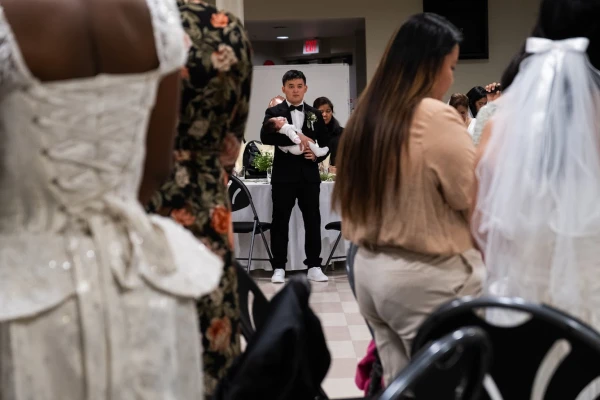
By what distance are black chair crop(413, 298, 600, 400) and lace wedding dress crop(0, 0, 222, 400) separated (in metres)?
0.42

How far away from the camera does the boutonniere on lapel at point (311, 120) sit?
6180 mm

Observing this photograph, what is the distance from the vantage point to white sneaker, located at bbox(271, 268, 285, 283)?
19.8 feet

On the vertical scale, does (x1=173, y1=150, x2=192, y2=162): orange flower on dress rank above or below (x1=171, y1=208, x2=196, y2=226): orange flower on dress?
above

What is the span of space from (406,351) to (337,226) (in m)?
3.67

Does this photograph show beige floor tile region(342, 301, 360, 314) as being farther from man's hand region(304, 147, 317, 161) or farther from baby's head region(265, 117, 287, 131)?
baby's head region(265, 117, 287, 131)

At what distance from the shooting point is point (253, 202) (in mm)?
6246

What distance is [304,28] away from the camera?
43.1ft

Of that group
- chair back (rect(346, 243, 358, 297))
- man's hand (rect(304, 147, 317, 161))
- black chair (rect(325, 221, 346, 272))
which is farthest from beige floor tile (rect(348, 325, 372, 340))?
chair back (rect(346, 243, 358, 297))

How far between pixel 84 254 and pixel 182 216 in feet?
2.69

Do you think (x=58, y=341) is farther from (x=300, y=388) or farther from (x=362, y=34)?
(x=362, y=34)

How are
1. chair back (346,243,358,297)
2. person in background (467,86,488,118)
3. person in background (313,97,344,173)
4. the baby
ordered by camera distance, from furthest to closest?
person in background (313,97,344,173) → person in background (467,86,488,118) → the baby → chair back (346,243,358,297)

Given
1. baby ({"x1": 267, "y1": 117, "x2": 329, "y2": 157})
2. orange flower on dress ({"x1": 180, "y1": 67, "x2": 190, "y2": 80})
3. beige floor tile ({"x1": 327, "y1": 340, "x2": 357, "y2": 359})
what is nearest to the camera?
orange flower on dress ({"x1": 180, "y1": 67, "x2": 190, "y2": 80})

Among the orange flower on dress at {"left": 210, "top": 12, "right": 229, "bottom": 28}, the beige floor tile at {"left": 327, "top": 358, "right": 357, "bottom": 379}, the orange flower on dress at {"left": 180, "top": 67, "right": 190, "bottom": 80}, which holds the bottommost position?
the beige floor tile at {"left": 327, "top": 358, "right": 357, "bottom": 379}

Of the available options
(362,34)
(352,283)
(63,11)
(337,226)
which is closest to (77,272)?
(63,11)
